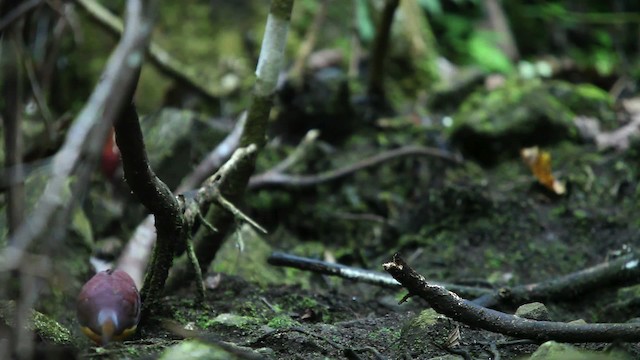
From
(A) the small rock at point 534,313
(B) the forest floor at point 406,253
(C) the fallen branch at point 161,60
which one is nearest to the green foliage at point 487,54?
(B) the forest floor at point 406,253

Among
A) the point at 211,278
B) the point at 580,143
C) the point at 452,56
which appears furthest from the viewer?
the point at 452,56

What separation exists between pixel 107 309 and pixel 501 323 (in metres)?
0.92

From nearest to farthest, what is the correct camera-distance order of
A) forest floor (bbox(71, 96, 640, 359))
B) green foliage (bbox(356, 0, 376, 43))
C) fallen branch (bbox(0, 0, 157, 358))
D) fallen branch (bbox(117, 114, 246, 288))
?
fallen branch (bbox(0, 0, 157, 358)) < forest floor (bbox(71, 96, 640, 359)) < fallen branch (bbox(117, 114, 246, 288)) < green foliage (bbox(356, 0, 376, 43))

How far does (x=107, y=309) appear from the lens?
1655mm

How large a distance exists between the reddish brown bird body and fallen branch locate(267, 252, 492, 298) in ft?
2.40

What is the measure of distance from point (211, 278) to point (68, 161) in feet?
5.30

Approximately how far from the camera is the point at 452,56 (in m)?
5.70

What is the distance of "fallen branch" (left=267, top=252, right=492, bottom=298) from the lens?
7.71 ft

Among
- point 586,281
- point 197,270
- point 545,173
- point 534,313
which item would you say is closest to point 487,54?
point 545,173

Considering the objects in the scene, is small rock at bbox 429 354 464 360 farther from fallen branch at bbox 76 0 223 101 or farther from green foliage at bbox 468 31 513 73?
green foliage at bbox 468 31 513 73

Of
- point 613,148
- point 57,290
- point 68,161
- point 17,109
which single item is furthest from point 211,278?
point 613,148

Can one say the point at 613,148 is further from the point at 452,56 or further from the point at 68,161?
the point at 68,161

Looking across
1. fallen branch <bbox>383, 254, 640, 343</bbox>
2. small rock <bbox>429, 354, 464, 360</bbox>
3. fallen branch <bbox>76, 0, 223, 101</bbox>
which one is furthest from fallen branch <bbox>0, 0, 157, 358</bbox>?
fallen branch <bbox>76, 0, 223, 101</bbox>

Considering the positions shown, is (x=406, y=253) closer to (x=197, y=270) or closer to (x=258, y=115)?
(x=258, y=115)
